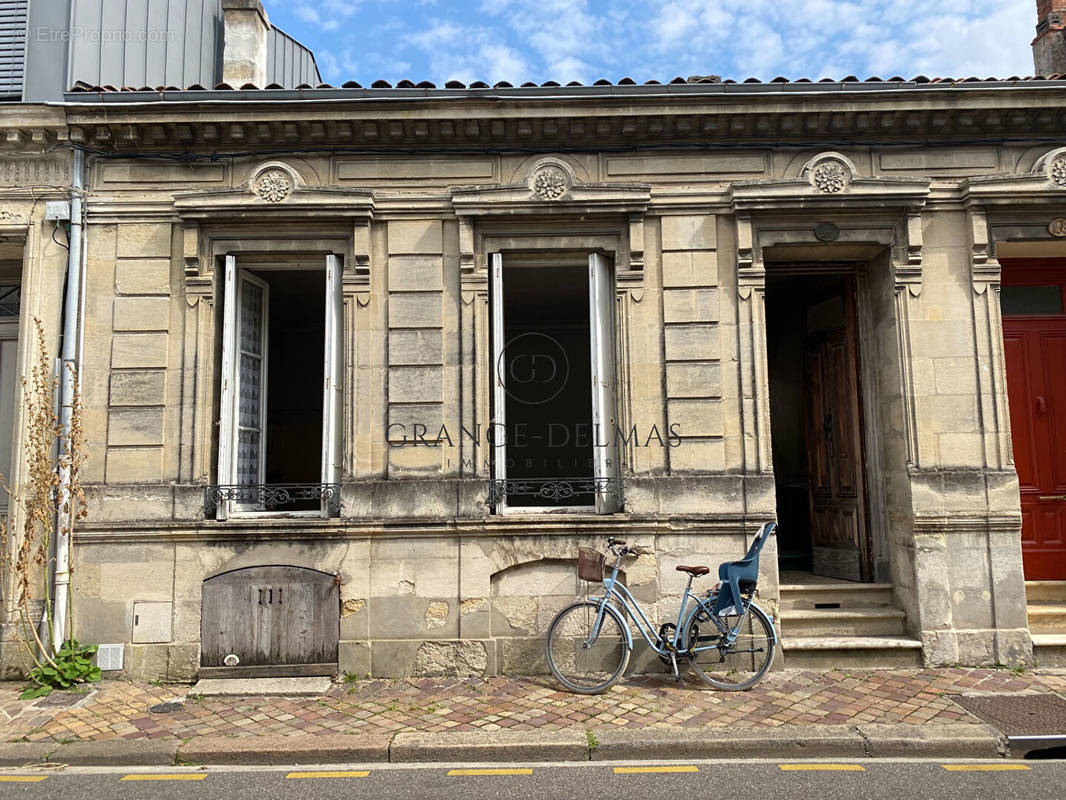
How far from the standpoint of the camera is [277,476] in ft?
32.3

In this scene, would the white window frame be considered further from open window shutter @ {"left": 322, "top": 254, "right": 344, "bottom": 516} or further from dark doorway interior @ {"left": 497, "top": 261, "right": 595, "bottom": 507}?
dark doorway interior @ {"left": 497, "top": 261, "right": 595, "bottom": 507}

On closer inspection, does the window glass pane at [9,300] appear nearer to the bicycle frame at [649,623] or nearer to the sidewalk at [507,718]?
the sidewalk at [507,718]

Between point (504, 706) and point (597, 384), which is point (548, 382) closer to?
point (597, 384)

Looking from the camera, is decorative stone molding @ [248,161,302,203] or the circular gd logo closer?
decorative stone molding @ [248,161,302,203]

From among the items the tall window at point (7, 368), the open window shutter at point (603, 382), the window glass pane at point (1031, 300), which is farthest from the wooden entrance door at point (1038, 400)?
the tall window at point (7, 368)

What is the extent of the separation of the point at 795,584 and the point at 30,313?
7.49m

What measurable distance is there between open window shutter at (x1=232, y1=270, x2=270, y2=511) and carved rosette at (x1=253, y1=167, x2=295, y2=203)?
0.75 m

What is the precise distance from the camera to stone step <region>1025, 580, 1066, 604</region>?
6824 millimetres

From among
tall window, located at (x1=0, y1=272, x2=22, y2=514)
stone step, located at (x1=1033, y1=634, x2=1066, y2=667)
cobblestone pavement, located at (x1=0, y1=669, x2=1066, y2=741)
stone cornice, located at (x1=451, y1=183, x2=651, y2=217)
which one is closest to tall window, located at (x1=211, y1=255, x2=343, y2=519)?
stone cornice, located at (x1=451, y1=183, x2=651, y2=217)

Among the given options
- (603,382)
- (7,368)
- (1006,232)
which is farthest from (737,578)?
(7,368)

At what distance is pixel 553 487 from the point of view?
20.6ft

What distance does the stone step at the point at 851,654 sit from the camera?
6105 millimetres

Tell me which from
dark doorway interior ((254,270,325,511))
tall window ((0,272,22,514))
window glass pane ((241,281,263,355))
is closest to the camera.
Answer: window glass pane ((241,281,263,355))

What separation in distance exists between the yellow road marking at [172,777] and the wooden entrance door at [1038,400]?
7.28 metres
